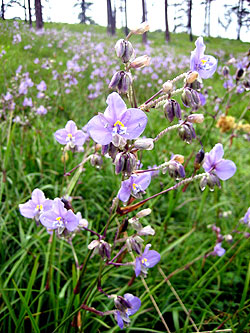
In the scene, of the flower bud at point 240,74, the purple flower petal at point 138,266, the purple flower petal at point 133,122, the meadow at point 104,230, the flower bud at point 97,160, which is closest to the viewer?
the purple flower petal at point 133,122

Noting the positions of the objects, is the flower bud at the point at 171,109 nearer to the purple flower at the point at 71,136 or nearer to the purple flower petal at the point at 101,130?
the purple flower petal at the point at 101,130

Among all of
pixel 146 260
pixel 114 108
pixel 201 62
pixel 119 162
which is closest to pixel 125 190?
pixel 119 162

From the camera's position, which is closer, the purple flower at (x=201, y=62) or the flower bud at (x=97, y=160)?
the purple flower at (x=201, y=62)

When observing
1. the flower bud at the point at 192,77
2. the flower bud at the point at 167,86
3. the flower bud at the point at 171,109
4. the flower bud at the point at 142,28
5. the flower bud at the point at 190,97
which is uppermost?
the flower bud at the point at 142,28

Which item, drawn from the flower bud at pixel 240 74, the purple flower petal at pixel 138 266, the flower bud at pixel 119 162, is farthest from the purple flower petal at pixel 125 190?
the flower bud at pixel 240 74

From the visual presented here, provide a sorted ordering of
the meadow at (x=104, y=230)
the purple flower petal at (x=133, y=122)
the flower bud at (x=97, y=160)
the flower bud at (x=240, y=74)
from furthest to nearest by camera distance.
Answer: the flower bud at (x=240, y=74)
the meadow at (x=104, y=230)
the flower bud at (x=97, y=160)
the purple flower petal at (x=133, y=122)

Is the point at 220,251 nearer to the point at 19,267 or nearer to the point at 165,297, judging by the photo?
the point at 165,297
